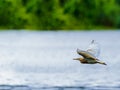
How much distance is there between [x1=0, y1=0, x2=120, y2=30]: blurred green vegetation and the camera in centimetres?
3544

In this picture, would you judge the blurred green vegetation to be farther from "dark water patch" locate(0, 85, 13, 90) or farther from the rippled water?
"dark water patch" locate(0, 85, 13, 90)

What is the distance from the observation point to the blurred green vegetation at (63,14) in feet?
116

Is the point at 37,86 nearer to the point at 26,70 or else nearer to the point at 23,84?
the point at 23,84

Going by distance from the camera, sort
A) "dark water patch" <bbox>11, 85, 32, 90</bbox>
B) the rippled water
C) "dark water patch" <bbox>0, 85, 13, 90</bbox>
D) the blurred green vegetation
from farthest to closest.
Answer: the blurred green vegetation, the rippled water, "dark water patch" <bbox>11, 85, 32, 90</bbox>, "dark water patch" <bbox>0, 85, 13, 90</bbox>

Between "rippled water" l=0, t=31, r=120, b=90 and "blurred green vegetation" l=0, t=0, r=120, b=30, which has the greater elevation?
"blurred green vegetation" l=0, t=0, r=120, b=30

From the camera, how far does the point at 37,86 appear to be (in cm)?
1063

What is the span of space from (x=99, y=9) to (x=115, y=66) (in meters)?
23.3

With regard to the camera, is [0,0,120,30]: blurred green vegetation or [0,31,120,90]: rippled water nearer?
[0,31,120,90]: rippled water

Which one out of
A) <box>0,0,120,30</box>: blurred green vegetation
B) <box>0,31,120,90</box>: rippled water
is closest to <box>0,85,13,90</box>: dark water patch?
<box>0,31,120,90</box>: rippled water

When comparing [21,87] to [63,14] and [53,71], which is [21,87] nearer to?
[53,71]

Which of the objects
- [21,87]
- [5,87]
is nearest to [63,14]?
[21,87]

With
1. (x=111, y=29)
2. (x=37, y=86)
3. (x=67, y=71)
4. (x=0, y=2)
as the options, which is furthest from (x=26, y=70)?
(x=0, y=2)

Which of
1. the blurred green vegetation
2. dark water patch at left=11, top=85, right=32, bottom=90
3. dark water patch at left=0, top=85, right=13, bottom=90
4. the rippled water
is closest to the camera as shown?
dark water patch at left=0, top=85, right=13, bottom=90

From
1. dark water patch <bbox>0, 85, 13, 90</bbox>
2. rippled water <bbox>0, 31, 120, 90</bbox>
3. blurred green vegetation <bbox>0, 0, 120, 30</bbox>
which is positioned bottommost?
dark water patch <bbox>0, 85, 13, 90</bbox>
